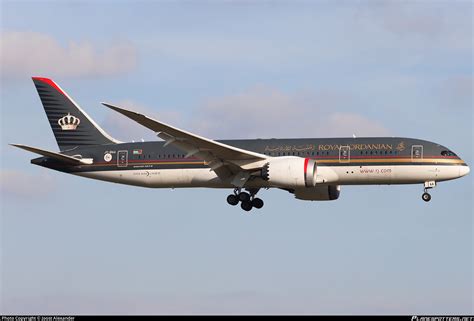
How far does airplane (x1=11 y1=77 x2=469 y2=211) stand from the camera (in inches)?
2218

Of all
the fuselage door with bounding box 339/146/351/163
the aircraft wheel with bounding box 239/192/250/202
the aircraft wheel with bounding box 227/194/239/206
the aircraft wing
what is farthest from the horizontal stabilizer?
the fuselage door with bounding box 339/146/351/163

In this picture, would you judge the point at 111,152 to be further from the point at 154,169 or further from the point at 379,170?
the point at 379,170

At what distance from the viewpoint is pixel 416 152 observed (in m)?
56.8

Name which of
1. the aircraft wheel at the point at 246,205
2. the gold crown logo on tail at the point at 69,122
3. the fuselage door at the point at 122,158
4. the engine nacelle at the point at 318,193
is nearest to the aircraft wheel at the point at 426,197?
the engine nacelle at the point at 318,193

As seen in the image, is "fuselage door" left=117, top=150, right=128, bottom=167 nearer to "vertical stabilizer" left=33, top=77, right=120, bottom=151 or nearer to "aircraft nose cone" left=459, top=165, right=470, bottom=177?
"vertical stabilizer" left=33, top=77, right=120, bottom=151

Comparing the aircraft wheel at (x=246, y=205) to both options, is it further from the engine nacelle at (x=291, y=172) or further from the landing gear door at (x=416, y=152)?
the landing gear door at (x=416, y=152)

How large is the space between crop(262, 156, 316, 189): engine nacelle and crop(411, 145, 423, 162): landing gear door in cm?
558

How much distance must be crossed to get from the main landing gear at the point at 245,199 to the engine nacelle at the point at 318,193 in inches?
121

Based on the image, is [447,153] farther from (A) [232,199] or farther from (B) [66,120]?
(B) [66,120]

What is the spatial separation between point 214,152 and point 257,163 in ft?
8.33

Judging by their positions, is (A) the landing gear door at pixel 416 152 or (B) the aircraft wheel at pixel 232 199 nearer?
(A) the landing gear door at pixel 416 152

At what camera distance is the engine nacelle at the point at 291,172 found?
55688mm

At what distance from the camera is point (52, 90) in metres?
66.5

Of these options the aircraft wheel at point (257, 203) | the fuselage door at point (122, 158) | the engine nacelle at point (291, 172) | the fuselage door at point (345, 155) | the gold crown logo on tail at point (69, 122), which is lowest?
the aircraft wheel at point (257, 203)
